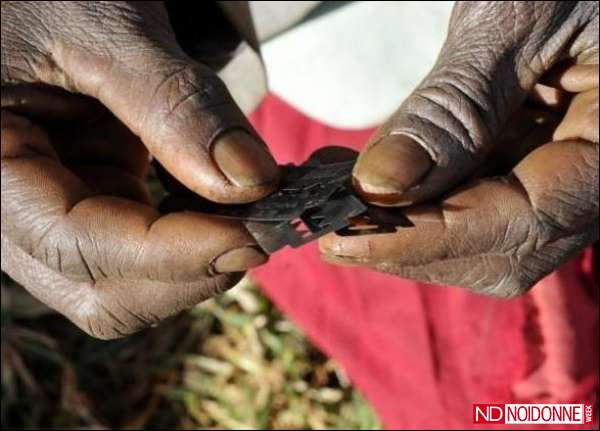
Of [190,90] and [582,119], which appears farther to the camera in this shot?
[582,119]

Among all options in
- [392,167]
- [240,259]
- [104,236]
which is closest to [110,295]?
[104,236]

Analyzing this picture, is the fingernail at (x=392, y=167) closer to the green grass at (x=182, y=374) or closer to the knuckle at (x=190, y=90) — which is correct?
the knuckle at (x=190, y=90)

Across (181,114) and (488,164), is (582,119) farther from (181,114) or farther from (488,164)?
(181,114)

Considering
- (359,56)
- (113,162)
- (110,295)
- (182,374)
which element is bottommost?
(182,374)

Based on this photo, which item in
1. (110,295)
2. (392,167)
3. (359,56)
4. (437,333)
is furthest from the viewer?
(437,333)

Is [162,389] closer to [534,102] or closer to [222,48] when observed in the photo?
[222,48]

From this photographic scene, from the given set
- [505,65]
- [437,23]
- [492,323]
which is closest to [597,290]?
[492,323]

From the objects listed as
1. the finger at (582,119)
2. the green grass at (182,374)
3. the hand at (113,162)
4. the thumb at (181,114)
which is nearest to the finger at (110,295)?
the hand at (113,162)
